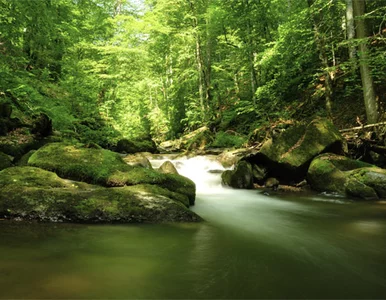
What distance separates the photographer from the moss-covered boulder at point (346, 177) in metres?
7.38

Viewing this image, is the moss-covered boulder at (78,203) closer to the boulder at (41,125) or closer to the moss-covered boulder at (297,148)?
the boulder at (41,125)

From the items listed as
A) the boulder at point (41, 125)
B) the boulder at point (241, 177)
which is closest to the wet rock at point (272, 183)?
the boulder at point (241, 177)

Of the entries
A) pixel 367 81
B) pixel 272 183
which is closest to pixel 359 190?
pixel 272 183

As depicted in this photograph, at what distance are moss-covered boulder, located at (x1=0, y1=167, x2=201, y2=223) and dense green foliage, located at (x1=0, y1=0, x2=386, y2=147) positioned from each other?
3.15m

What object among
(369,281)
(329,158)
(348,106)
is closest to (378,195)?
(329,158)

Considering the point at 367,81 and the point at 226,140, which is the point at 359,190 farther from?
the point at 226,140

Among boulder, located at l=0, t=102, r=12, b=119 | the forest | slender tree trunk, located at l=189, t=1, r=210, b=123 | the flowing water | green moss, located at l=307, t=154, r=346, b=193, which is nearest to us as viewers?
the flowing water

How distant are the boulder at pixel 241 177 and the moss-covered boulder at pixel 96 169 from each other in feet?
11.3

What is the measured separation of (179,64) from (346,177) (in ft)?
62.8

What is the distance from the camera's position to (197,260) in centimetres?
314

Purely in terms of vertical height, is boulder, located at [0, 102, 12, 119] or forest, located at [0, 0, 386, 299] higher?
boulder, located at [0, 102, 12, 119]

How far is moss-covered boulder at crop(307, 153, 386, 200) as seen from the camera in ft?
24.2

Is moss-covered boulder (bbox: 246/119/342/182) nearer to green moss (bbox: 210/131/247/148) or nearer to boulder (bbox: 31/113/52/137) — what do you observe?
green moss (bbox: 210/131/247/148)

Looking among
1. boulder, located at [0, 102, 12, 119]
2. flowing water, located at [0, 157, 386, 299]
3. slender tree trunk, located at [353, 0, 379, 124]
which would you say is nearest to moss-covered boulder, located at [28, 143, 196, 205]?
flowing water, located at [0, 157, 386, 299]
